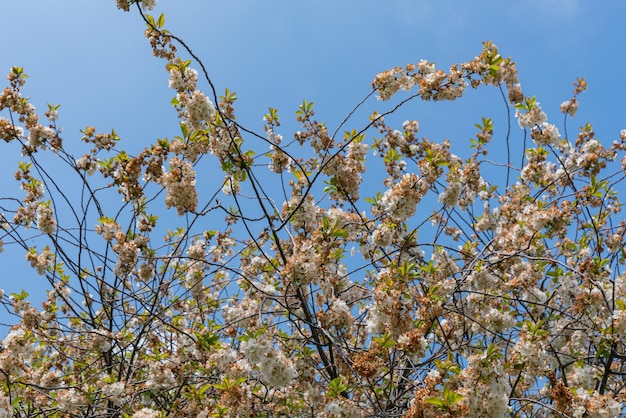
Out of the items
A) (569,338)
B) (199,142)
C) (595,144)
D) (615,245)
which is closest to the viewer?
(199,142)

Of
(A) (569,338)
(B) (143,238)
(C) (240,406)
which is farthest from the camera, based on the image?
(A) (569,338)

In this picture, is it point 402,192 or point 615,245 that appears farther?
point 615,245

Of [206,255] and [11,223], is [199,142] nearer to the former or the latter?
[206,255]

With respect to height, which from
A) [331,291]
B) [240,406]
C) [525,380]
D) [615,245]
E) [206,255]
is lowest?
[240,406]

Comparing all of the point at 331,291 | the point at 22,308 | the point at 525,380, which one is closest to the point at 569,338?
the point at 525,380

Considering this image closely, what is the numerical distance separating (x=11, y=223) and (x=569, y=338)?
20.6 ft

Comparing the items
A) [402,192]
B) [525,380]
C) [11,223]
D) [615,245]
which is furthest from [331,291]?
[11,223]

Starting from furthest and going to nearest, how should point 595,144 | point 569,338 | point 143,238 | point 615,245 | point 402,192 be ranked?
point 595,144, point 615,245, point 569,338, point 143,238, point 402,192

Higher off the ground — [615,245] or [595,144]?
[595,144]

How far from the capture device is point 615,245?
19.6ft

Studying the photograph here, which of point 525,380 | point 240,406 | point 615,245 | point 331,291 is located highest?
point 615,245

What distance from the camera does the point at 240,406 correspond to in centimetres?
377

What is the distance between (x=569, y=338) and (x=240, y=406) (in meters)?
3.49

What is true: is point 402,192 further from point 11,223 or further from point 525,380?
point 11,223
